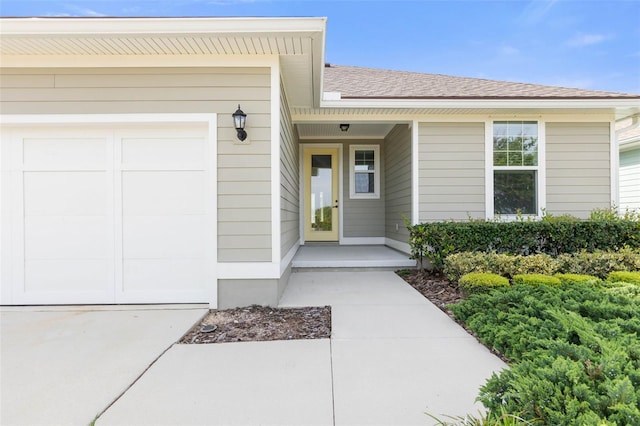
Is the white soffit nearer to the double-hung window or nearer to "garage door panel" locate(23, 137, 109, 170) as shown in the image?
"garage door panel" locate(23, 137, 109, 170)

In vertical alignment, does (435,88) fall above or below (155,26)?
above

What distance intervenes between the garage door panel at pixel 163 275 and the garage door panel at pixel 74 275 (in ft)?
0.77

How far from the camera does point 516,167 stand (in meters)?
5.38

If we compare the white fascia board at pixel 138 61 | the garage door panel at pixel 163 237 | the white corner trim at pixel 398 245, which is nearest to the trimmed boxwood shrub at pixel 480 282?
the white corner trim at pixel 398 245

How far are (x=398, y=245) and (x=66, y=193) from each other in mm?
5439

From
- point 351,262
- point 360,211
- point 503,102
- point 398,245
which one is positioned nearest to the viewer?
point 503,102

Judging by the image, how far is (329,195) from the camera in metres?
7.70

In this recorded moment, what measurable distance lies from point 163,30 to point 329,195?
5236mm

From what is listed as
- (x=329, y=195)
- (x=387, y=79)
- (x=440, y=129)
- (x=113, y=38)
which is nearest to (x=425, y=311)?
(x=440, y=129)

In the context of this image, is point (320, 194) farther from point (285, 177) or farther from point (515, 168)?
point (515, 168)

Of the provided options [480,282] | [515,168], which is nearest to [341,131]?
[515,168]

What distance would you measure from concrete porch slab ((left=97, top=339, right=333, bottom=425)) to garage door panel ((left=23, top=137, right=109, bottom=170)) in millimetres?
2455

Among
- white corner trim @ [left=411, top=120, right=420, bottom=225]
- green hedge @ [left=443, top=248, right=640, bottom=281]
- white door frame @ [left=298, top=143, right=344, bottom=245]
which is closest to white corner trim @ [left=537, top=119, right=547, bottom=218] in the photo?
green hedge @ [left=443, top=248, right=640, bottom=281]

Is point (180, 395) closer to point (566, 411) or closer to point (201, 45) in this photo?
point (566, 411)
